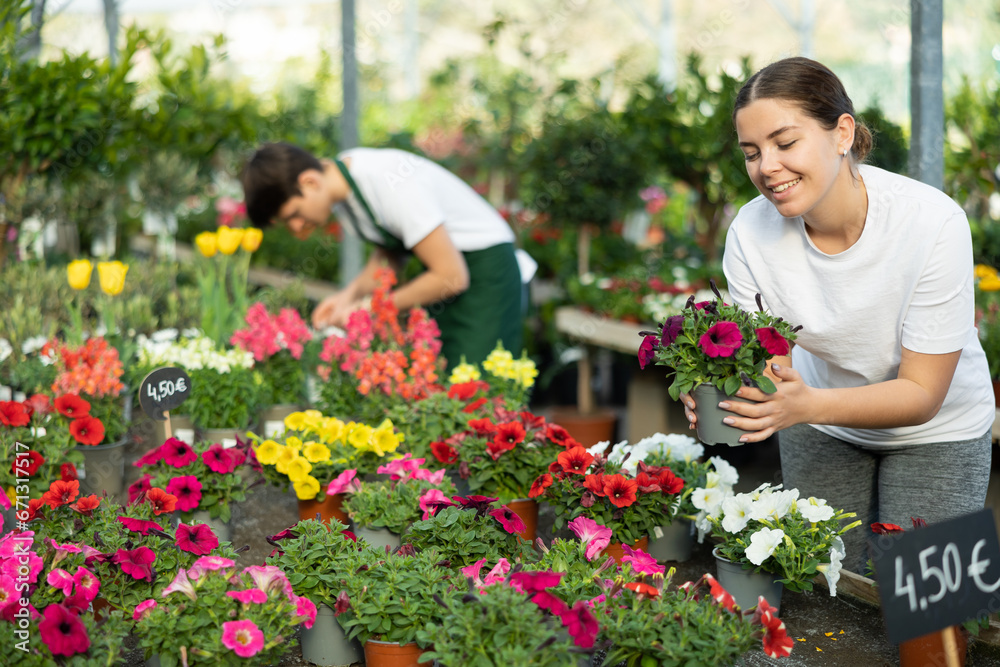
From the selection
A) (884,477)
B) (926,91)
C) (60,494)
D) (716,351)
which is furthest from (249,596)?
(926,91)

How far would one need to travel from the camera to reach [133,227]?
625 centimetres

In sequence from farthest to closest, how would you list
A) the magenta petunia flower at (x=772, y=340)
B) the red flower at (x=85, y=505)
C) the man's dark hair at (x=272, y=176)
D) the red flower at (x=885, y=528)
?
1. the man's dark hair at (x=272, y=176)
2. the red flower at (x=85, y=505)
3. the red flower at (x=885, y=528)
4. the magenta petunia flower at (x=772, y=340)

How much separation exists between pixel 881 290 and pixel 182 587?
127cm

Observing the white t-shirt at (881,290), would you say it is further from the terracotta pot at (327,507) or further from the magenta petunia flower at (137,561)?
the magenta petunia flower at (137,561)

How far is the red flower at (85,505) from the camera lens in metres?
1.65

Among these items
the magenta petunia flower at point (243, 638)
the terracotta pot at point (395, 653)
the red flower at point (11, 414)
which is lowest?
the terracotta pot at point (395, 653)

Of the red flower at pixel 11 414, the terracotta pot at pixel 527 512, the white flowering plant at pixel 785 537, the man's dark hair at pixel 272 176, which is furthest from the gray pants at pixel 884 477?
the red flower at pixel 11 414

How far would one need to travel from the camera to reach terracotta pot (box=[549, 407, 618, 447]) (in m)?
4.24

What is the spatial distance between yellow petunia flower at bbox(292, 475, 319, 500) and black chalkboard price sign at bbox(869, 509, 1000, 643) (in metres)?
1.18

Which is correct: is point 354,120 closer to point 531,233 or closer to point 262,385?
point 262,385

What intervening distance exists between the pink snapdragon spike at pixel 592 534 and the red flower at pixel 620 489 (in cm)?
8

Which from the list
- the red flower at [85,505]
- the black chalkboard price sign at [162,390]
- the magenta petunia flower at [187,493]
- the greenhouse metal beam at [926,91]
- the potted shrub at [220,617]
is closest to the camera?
the potted shrub at [220,617]

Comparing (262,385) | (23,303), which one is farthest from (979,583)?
(23,303)

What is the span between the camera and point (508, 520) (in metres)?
1.61
